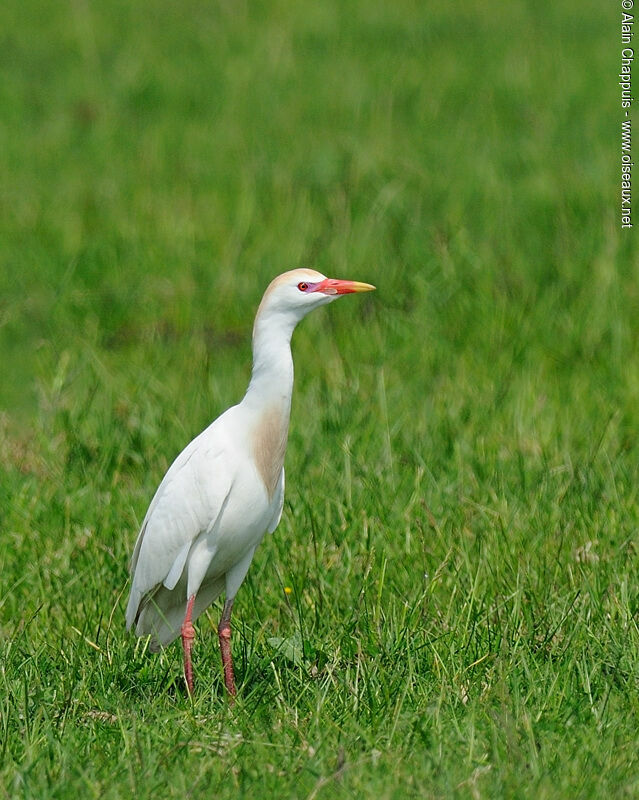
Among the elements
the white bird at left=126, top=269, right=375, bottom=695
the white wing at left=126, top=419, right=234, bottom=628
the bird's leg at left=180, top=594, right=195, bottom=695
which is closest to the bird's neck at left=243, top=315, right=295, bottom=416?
the white bird at left=126, top=269, right=375, bottom=695

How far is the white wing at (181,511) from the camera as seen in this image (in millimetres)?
4094

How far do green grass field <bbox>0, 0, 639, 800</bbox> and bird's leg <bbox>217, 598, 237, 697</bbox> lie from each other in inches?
3.1

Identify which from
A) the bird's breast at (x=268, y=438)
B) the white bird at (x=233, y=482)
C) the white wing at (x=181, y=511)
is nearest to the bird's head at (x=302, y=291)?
the white bird at (x=233, y=482)

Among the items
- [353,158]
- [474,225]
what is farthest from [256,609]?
[353,158]

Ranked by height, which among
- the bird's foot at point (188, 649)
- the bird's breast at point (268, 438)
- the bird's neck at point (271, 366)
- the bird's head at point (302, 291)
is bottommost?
the bird's foot at point (188, 649)

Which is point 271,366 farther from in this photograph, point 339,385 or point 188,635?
point 339,385

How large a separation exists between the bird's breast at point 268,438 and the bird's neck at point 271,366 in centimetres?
2

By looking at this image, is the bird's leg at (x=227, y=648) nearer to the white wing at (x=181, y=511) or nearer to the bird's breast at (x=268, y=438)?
the white wing at (x=181, y=511)

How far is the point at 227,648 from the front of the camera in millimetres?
4152

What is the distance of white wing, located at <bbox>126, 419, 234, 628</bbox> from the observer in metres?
4.09

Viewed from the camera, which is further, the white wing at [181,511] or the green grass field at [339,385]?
the white wing at [181,511]

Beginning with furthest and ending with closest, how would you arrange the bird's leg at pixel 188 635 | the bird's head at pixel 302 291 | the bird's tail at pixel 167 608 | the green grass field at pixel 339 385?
the bird's tail at pixel 167 608
the bird's leg at pixel 188 635
the bird's head at pixel 302 291
the green grass field at pixel 339 385

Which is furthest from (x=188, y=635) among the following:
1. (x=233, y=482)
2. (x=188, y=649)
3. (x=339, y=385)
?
(x=339, y=385)

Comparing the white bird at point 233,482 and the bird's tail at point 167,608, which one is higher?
the white bird at point 233,482
